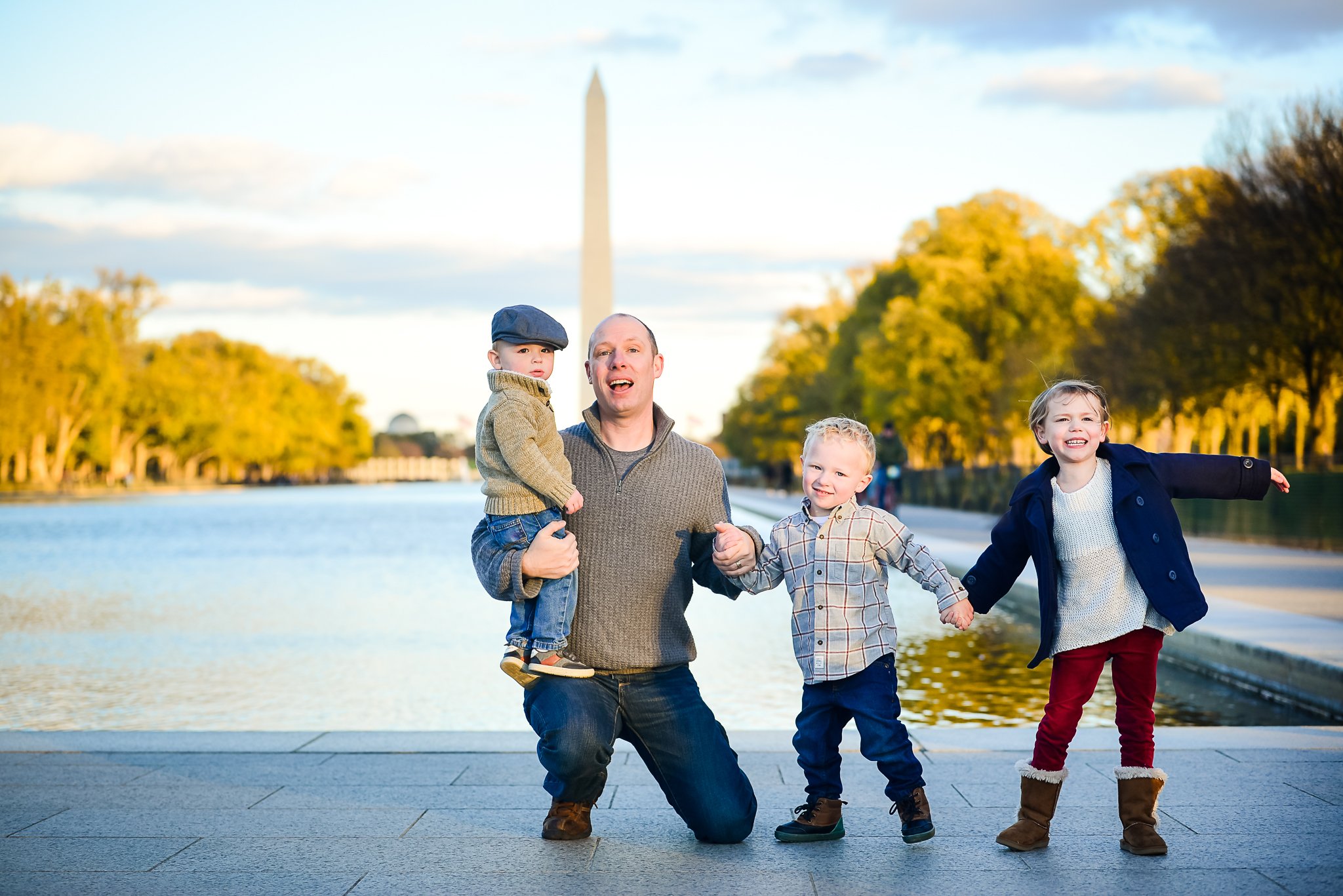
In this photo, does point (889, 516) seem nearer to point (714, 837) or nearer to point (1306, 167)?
point (714, 837)

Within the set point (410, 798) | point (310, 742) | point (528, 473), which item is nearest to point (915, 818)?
point (528, 473)

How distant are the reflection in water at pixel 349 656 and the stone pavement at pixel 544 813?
1753 mm

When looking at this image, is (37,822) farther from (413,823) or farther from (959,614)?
(959,614)

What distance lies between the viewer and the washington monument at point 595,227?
27188 mm

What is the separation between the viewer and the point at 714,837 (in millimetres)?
4699

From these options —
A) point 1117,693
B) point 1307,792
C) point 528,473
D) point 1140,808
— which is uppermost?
point 528,473

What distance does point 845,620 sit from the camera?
15.5 ft

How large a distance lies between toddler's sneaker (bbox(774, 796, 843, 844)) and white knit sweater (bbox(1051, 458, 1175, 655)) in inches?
37.0

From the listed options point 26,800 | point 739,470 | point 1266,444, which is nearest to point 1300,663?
point 26,800

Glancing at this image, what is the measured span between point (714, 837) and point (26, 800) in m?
2.59

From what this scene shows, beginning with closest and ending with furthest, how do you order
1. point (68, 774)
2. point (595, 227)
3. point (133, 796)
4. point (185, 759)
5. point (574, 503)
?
point (574, 503), point (133, 796), point (68, 774), point (185, 759), point (595, 227)

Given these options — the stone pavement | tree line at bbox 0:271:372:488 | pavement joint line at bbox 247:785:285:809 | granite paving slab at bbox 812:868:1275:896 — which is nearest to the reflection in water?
the stone pavement

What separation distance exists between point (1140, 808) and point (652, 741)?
5.34 feet

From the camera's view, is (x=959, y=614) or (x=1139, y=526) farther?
(x=1139, y=526)
